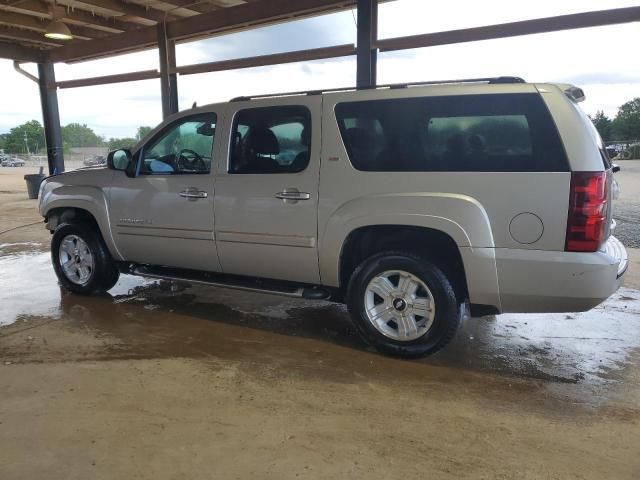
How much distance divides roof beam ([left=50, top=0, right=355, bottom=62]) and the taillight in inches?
215

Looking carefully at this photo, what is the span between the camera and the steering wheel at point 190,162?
436 cm

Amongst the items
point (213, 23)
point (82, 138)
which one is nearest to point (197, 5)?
point (213, 23)

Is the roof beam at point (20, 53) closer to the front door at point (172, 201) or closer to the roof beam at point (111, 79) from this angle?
the roof beam at point (111, 79)

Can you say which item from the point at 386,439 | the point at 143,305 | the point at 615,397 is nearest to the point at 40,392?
the point at 143,305

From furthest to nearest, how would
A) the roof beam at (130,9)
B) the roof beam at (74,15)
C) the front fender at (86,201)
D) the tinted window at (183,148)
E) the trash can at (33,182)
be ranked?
the trash can at (33,182) < the roof beam at (74,15) < the roof beam at (130,9) < the front fender at (86,201) < the tinted window at (183,148)

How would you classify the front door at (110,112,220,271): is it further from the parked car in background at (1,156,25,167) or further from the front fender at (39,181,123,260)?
the parked car in background at (1,156,25,167)

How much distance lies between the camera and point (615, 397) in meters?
3.07

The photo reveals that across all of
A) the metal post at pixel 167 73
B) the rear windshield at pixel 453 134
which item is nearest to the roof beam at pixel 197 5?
the metal post at pixel 167 73

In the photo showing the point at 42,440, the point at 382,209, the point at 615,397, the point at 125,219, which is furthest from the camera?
the point at 125,219

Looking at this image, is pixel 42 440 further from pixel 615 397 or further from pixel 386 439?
pixel 615 397

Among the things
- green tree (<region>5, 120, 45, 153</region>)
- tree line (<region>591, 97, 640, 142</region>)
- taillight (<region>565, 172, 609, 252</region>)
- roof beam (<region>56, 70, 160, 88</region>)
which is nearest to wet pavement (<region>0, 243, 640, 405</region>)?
taillight (<region>565, 172, 609, 252</region>)

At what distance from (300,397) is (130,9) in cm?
886

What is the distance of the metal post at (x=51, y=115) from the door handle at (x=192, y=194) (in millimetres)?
11152

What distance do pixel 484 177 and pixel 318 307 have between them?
231 cm
